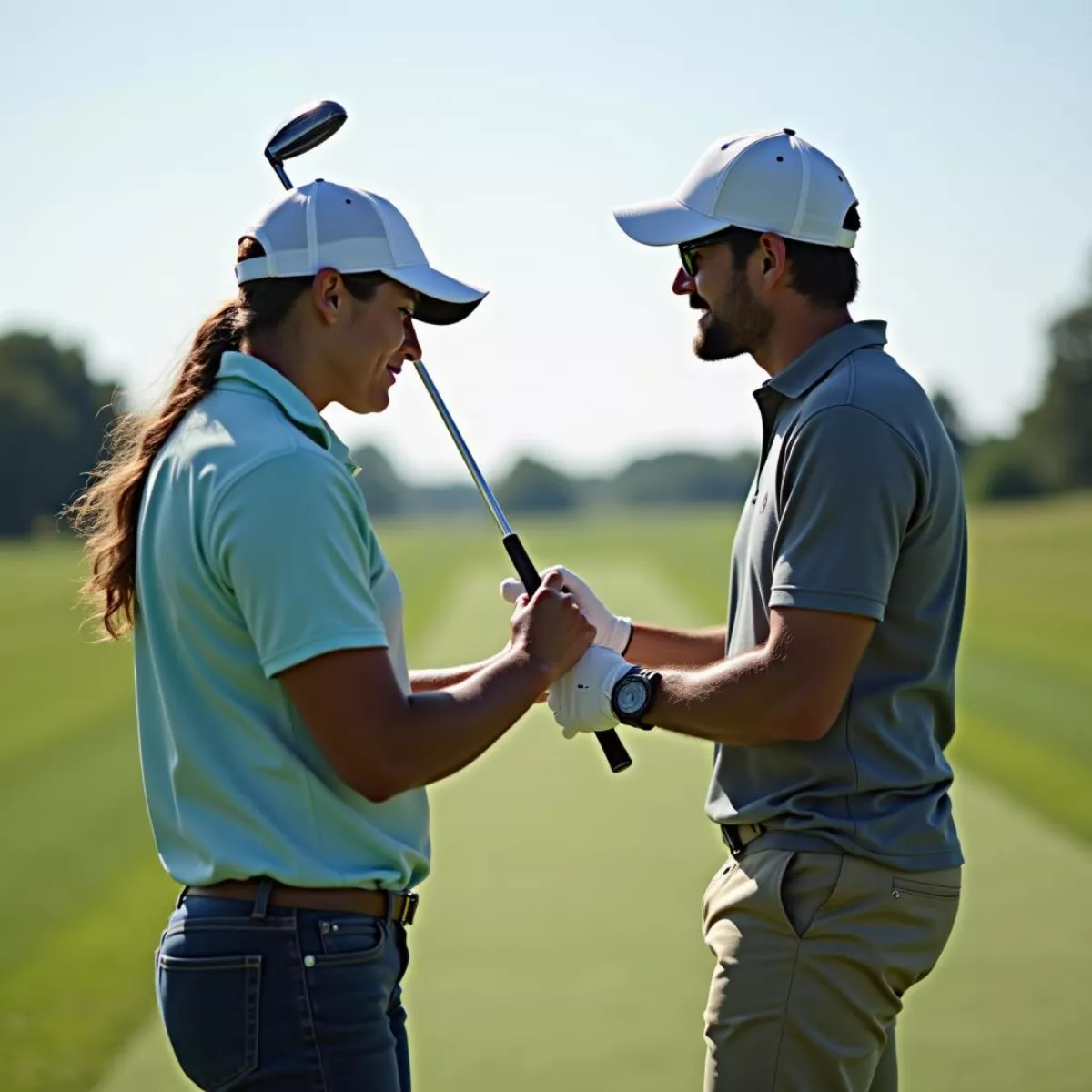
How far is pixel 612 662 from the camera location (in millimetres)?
3811

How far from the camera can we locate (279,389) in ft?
9.66

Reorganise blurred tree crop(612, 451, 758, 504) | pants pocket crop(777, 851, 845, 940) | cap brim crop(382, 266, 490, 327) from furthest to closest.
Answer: blurred tree crop(612, 451, 758, 504), pants pocket crop(777, 851, 845, 940), cap brim crop(382, 266, 490, 327)

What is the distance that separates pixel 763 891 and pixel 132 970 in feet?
16.0

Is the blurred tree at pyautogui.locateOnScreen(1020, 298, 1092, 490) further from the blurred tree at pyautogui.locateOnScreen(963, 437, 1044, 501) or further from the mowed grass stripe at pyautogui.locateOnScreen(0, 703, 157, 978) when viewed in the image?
the mowed grass stripe at pyautogui.locateOnScreen(0, 703, 157, 978)

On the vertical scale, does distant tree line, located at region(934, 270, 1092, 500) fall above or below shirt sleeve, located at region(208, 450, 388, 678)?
below

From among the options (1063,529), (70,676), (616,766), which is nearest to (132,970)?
(616,766)

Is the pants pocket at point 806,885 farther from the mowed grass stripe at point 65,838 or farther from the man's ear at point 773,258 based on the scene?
the mowed grass stripe at point 65,838

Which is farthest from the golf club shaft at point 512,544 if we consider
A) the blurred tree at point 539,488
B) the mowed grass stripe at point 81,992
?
the blurred tree at point 539,488

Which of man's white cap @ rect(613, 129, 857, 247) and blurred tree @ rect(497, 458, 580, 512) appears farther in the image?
blurred tree @ rect(497, 458, 580, 512)

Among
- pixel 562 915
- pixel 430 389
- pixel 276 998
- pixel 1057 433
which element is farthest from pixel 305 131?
pixel 1057 433

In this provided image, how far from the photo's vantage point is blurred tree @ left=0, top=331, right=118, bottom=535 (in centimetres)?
8662

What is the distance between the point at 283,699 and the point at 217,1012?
54 centimetres

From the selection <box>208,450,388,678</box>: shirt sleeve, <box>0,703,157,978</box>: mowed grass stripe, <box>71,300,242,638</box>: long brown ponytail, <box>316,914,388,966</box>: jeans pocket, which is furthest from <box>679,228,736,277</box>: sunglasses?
<box>0,703,157,978</box>: mowed grass stripe

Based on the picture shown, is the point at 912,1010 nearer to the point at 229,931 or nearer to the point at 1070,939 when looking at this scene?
the point at 1070,939
